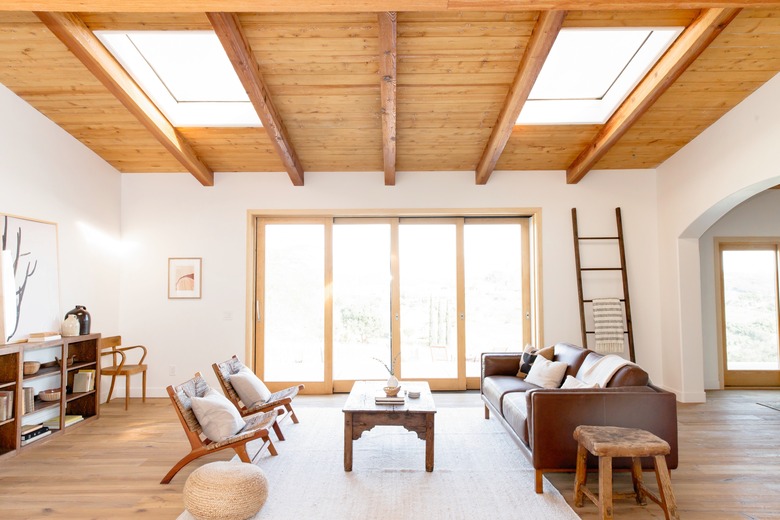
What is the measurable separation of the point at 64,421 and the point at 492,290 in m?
4.80

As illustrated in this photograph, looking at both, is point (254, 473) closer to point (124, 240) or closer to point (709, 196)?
point (124, 240)

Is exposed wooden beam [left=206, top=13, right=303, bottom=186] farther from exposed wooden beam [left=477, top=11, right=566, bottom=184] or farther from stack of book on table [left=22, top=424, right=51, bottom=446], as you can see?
stack of book on table [left=22, top=424, right=51, bottom=446]

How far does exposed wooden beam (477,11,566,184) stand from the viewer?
369 centimetres

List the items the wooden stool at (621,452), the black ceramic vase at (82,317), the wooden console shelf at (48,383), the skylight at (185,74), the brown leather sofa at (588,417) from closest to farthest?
the wooden stool at (621,452), the brown leather sofa at (588,417), the wooden console shelf at (48,383), the skylight at (185,74), the black ceramic vase at (82,317)

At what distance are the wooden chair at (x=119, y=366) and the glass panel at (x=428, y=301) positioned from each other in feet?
10.0

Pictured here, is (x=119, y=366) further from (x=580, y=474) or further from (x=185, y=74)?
(x=580, y=474)

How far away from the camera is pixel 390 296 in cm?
646

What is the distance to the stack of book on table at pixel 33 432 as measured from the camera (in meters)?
4.16

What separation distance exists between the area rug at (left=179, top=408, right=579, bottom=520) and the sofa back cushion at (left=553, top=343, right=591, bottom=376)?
0.84 metres

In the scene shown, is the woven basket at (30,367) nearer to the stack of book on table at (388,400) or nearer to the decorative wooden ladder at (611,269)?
the stack of book on table at (388,400)

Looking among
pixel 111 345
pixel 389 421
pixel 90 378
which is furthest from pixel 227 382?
pixel 111 345

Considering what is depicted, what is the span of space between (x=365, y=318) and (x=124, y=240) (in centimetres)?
311

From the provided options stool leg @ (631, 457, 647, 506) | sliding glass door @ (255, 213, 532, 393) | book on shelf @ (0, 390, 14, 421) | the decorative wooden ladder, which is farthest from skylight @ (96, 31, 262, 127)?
stool leg @ (631, 457, 647, 506)

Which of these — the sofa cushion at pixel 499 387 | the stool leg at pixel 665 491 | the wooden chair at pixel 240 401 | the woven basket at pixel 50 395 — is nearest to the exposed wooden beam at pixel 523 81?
the sofa cushion at pixel 499 387
